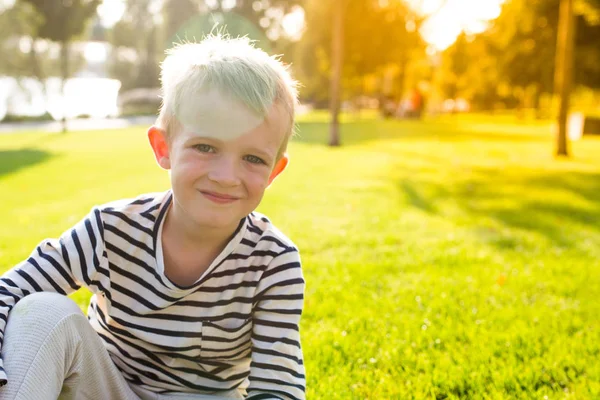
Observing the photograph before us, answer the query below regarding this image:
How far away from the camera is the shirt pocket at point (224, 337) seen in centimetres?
205

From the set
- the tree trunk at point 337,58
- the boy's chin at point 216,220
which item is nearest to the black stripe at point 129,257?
the boy's chin at point 216,220

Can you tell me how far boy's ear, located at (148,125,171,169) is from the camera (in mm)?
2109

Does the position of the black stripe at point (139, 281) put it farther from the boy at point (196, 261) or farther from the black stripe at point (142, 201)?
Result: the black stripe at point (142, 201)

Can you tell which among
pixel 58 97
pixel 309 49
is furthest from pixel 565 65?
pixel 309 49

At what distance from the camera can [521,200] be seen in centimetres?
868

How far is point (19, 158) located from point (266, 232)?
13.5 metres

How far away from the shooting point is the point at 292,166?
12.8 m

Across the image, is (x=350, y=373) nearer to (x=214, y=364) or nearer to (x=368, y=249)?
(x=214, y=364)

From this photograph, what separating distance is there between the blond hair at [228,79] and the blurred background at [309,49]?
13.4 metres

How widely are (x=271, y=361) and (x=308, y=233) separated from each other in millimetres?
4293

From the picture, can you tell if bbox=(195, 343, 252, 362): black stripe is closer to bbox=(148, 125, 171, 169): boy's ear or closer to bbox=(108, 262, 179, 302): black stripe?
bbox=(108, 262, 179, 302): black stripe

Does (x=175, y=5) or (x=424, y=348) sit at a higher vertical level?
(x=175, y=5)

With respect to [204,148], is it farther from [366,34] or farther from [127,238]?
[366,34]

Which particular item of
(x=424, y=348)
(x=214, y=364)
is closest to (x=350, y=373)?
(x=424, y=348)
